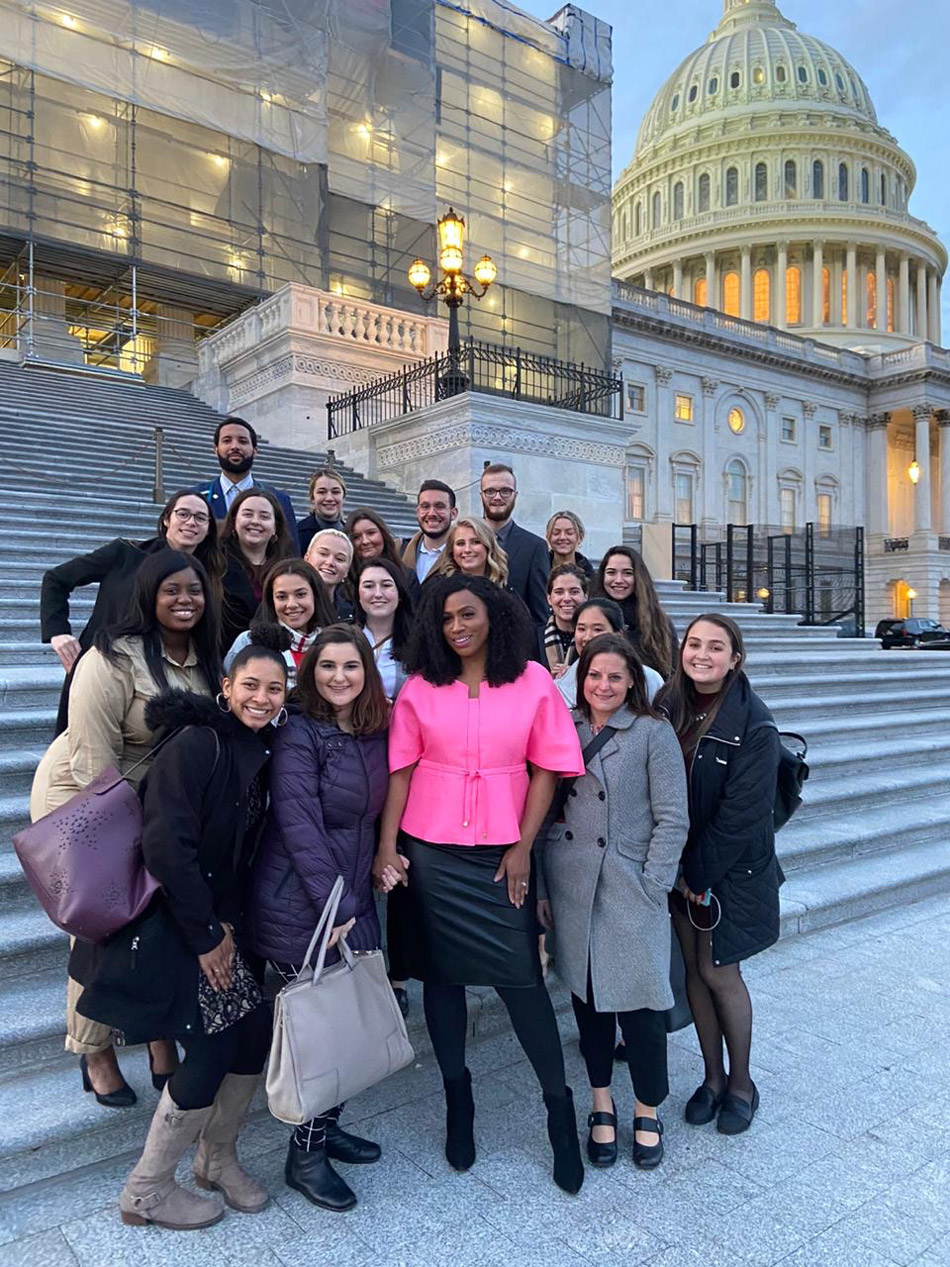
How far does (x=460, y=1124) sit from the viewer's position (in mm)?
3229

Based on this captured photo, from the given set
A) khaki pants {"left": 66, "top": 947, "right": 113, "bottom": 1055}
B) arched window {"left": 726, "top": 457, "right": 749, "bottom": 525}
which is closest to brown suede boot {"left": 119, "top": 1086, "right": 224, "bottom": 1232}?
khaki pants {"left": 66, "top": 947, "right": 113, "bottom": 1055}

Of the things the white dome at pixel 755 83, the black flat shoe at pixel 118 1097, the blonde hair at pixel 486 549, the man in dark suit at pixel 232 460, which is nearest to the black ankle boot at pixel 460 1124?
the black flat shoe at pixel 118 1097

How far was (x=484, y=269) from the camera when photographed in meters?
14.5

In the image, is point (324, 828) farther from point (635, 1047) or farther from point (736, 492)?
point (736, 492)

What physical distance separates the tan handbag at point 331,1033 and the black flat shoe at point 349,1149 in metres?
0.46

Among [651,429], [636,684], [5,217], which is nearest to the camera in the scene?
[636,684]

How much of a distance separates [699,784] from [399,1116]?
1.81m

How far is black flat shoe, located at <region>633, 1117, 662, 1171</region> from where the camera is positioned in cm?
322

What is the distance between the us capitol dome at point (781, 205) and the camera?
64.9 m

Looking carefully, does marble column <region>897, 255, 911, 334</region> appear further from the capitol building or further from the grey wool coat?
the grey wool coat

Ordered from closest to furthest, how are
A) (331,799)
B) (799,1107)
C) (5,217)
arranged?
(331,799) < (799,1107) < (5,217)

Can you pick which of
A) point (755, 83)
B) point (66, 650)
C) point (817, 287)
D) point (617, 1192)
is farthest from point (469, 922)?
point (755, 83)

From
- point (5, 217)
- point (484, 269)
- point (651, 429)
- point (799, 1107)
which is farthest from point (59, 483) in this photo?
point (651, 429)

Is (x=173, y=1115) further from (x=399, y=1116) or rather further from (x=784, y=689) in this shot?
(x=784, y=689)
